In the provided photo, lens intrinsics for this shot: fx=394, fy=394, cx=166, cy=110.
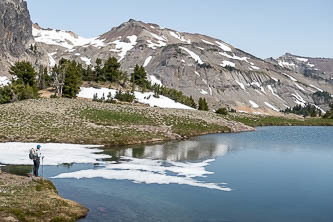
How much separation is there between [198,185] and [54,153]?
18.1m

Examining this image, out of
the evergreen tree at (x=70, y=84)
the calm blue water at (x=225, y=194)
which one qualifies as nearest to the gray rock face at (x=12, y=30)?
the evergreen tree at (x=70, y=84)

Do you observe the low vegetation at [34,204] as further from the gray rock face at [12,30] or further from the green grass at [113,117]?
the gray rock face at [12,30]

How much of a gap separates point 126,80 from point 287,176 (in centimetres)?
8428

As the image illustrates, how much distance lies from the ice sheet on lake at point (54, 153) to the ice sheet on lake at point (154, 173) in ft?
13.1

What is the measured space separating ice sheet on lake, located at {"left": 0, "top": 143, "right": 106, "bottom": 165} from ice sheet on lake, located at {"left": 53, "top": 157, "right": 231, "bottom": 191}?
3991 mm

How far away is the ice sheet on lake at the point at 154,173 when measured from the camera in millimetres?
28766

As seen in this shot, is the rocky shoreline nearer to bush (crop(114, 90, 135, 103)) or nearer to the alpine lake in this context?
the alpine lake

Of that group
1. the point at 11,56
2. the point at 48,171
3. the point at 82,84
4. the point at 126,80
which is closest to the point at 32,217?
the point at 48,171

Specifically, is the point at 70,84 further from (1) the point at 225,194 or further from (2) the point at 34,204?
(2) the point at 34,204

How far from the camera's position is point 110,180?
94.5ft

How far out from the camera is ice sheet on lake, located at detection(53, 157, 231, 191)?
28.8 m

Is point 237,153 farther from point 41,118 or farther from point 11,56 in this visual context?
point 11,56

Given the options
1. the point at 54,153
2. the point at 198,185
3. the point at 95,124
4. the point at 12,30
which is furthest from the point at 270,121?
the point at 12,30

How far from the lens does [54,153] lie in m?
39.8
